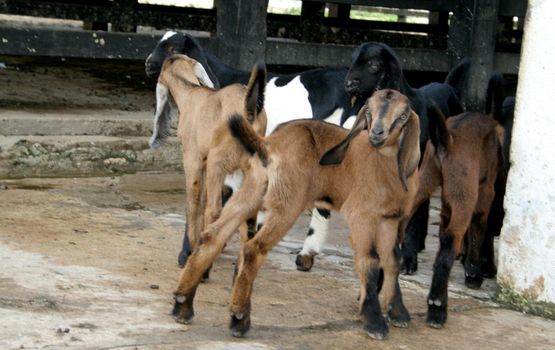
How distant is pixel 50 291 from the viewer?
6211 millimetres

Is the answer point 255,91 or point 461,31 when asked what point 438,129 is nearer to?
point 255,91

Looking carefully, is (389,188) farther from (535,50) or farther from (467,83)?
(467,83)

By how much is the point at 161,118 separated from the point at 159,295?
151cm

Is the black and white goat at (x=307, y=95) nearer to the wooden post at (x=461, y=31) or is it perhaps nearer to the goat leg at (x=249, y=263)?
the goat leg at (x=249, y=263)

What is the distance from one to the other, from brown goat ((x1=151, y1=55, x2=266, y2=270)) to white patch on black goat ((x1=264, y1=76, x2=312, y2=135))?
89cm

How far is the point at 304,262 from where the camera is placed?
7.29 meters

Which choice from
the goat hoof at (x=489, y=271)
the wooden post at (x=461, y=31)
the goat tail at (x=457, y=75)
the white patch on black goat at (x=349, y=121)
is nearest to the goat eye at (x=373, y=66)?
the white patch on black goat at (x=349, y=121)

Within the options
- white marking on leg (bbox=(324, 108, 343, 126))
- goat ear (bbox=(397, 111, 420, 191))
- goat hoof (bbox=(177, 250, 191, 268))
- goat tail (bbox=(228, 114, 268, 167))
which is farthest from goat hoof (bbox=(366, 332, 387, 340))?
white marking on leg (bbox=(324, 108, 343, 126))

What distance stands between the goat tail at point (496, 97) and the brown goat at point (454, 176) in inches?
Answer: 13.6

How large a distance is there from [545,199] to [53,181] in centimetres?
453

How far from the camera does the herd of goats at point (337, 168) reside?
19.1ft

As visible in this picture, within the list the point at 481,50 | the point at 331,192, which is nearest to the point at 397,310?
the point at 331,192

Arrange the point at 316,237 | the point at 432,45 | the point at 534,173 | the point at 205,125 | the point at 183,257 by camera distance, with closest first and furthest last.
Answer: the point at 534,173 < the point at 205,125 < the point at 183,257 < the point at 316,237 < the point at 432,45

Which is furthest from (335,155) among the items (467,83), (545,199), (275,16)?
(275,16)
